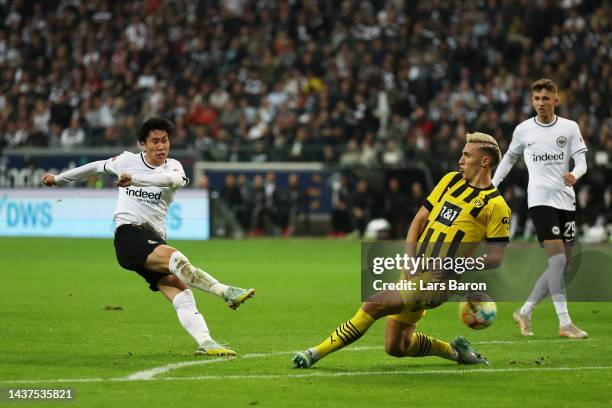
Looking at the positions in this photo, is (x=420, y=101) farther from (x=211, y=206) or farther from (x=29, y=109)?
(x=29, y=109)

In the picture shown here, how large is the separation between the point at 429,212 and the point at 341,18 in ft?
82.9

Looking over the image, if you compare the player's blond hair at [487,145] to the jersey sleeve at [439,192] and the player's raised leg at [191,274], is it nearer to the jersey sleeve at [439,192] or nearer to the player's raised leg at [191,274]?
the jersey sleeve at [439,192]

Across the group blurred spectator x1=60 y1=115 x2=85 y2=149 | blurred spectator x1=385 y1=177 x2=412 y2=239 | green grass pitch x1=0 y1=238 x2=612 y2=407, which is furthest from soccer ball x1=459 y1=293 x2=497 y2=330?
blurred spectator x1=60 y1=115 x2=85 y2=149

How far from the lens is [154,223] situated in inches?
393

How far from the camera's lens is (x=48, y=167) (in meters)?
30.3

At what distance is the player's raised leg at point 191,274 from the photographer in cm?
898

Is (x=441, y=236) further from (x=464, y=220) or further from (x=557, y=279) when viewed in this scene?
(x=557, y=279)

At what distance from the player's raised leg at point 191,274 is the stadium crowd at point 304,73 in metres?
18.5

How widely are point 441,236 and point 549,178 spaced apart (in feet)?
11.1

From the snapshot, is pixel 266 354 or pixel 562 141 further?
pixel 562 141

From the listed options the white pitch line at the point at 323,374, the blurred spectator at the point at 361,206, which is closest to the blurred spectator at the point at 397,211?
the blurred spectator at the point at 361,206

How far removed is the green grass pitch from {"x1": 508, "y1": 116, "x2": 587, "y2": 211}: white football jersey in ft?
4.31

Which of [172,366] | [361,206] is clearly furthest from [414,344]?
[361,206]

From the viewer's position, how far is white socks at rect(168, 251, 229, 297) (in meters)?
9.19
